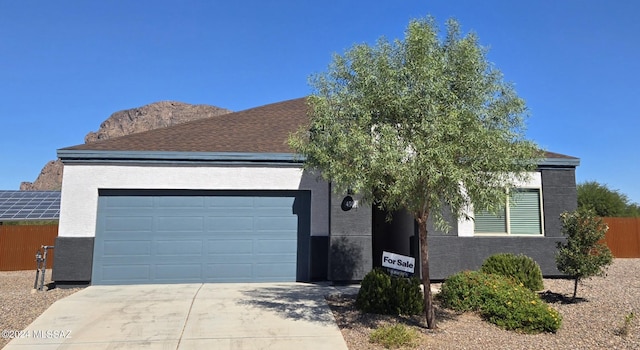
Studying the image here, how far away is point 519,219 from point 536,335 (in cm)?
634

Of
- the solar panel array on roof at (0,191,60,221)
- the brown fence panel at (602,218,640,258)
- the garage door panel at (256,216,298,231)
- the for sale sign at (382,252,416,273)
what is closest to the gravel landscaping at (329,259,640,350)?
the for sale sign at (382,252,416,273)

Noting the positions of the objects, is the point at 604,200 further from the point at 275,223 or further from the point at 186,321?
the point at 186,321

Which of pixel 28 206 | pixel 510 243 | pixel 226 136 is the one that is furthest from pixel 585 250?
pixel 28 206

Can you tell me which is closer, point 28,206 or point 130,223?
point 130,223

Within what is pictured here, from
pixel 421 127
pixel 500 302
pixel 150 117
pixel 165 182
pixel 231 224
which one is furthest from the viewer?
pixel 150 117

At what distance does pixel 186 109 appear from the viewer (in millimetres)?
115062

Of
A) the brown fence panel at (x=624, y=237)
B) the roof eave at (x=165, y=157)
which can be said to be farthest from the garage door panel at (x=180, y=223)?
the brown fence panel at (x=624, y=237)

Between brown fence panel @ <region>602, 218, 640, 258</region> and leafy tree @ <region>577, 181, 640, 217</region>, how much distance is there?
34.9ft

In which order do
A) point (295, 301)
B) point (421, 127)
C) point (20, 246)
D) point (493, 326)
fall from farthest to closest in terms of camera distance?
point (20, 246) < point (295, 301) < point (493, 326) < point (421, 127)

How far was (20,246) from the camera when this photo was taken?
58.0 feet

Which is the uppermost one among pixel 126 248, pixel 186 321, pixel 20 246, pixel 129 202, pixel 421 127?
pixel 421 127

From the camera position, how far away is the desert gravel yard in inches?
281

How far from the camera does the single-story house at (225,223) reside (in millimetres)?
11922

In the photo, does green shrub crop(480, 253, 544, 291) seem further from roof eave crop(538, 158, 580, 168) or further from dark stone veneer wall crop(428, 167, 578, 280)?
roof eave crop(538, 158, 580, 168)
